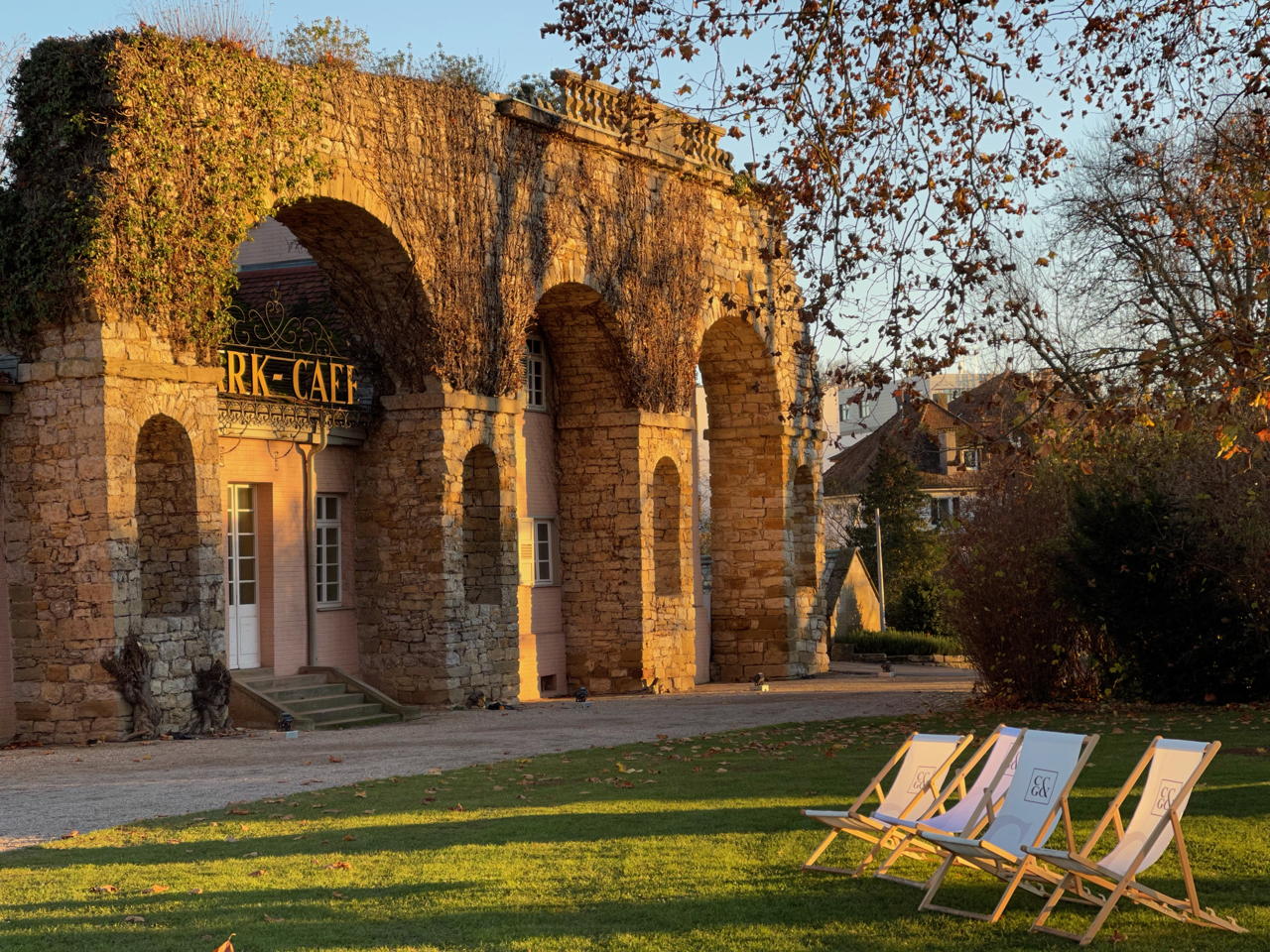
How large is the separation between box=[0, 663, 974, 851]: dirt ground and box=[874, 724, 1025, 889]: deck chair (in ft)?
16.0

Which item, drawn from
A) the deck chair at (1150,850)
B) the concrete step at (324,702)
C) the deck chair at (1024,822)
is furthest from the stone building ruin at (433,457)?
the deck chair at (1150,850)

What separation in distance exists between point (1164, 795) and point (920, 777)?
1.41 meters

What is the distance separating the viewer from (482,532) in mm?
19500

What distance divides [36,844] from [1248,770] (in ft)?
26.3

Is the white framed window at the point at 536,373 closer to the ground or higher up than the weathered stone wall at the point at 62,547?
higher up

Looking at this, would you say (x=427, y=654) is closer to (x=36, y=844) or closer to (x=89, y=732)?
(x=89, y=732)

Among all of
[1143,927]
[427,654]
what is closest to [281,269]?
[427,654]

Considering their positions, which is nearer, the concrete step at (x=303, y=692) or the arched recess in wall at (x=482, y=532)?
the concrete step at (x=303, y=692)

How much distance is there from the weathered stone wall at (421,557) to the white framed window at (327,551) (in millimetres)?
251

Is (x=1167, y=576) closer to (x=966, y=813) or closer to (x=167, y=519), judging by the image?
(x=167, y=519)

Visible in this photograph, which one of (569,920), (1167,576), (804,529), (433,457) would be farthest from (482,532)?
(569,920)

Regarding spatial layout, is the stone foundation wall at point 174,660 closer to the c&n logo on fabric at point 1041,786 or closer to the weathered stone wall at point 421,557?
the weathered stone wall at point 421,557

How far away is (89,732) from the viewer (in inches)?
578

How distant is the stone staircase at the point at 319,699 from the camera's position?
16547 millimetres
